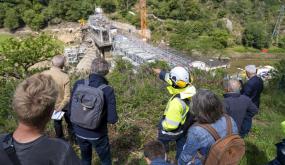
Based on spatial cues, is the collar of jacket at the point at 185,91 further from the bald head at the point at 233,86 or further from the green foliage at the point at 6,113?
the green foliage at the point at 6,113

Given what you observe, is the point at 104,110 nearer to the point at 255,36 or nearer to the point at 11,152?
the point at 11,152

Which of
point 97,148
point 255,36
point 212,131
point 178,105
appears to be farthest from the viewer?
point 255,36

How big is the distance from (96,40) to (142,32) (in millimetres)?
9367

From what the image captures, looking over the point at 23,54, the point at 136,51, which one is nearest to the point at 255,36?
the point at 136,51

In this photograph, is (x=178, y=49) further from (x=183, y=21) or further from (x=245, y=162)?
(x=245, y=162)

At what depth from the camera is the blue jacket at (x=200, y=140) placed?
99.9 inches

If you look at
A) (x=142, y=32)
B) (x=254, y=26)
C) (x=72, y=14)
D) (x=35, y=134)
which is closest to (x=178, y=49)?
(x=142, y=32)

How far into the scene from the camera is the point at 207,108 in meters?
2.57

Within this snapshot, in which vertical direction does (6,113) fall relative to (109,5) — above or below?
above

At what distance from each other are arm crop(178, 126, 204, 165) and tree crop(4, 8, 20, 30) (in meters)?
42.0

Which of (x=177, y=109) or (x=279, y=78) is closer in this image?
(x=177, y=109)

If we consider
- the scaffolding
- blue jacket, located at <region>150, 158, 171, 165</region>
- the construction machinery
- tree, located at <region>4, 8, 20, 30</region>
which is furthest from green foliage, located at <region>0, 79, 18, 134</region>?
the construction machinery

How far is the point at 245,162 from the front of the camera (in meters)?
4.05

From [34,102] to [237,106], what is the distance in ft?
7.89
